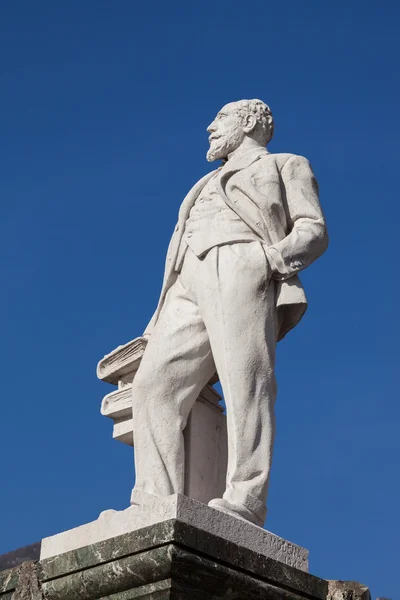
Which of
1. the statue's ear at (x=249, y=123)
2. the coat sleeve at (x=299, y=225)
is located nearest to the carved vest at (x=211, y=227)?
the coat sleeve at (x=299, y=225)

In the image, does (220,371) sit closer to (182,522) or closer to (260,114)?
(182,522)

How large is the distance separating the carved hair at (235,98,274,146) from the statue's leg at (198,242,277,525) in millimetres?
1141

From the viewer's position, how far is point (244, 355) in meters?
7.70

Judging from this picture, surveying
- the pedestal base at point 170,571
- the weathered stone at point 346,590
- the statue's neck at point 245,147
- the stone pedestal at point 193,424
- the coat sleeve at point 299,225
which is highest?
the statue's neck at point 245,147

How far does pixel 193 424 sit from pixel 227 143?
2086 mm

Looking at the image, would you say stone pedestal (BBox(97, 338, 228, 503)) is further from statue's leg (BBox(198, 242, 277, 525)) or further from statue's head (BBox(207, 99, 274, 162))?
statue's head (BBox(207, 99, 274, 162))

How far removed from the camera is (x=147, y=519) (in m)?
7.05

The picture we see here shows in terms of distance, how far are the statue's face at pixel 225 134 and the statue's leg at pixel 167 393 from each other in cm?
129

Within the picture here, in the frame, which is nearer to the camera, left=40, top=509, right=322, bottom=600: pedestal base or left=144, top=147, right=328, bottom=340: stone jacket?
left=40, top=509, right=322, bottom=600: pedestal base

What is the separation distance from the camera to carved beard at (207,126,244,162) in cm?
876

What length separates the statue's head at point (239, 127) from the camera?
345 inches

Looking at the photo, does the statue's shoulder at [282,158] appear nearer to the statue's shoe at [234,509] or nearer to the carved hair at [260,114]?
the carved hair at [260,114]

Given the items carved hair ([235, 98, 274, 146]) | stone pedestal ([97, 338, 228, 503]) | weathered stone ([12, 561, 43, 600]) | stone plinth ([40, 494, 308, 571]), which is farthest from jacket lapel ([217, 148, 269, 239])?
weathered stone ([12, 561, 43, 600])

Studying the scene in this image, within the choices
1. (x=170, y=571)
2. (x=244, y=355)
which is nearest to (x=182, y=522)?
(x=170, y=571)
